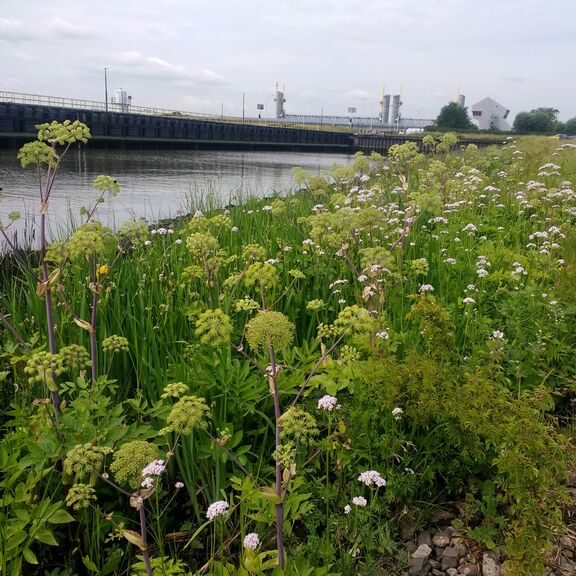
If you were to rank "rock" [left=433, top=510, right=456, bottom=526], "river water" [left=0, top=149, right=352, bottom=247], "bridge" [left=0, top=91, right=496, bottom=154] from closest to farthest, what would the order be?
"rock" [left=433, top=510, right=456, bottom=526] → "river water" [left=0, top=149, right=352, bottom=247] → "bridge" [left=0, top=91, right=496, bottom=154]

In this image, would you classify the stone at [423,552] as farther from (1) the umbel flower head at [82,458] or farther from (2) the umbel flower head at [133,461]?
(1) the umbel flower head at [82,458]

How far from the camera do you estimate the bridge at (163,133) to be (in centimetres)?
4562

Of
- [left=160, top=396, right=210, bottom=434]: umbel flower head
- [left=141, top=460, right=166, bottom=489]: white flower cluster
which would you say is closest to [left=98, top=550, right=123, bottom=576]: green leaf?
[left=141, top=460, right=166, bottom=489]: white flower cluster

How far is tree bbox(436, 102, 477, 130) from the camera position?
392 feet

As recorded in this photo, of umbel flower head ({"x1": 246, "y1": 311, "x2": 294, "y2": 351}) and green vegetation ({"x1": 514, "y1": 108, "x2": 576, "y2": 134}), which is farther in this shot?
green vegetation ({"x1": 514, "y1": 108, "x2": 576, "y2": 134})

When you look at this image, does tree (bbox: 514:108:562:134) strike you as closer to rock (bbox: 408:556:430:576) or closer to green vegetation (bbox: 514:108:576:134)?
green vegetation (bbox: 514:108:576:134)

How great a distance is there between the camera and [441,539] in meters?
2.58

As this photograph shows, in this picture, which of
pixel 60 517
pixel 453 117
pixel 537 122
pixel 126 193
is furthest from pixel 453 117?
pixel 60 517

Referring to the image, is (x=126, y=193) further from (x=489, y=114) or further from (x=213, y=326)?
(x=489, y=114)

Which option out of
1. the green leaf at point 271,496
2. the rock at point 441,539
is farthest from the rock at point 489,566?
the green leaf at point 271,496

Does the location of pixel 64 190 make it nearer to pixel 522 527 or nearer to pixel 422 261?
pixel 422 261

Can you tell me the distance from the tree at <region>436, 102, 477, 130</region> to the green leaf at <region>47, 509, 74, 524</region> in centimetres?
12747

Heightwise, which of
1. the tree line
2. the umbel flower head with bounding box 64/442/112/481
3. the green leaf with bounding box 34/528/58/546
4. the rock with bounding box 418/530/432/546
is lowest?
the rock with bounding box 418/530/432/546

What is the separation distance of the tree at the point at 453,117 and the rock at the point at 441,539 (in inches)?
4988
